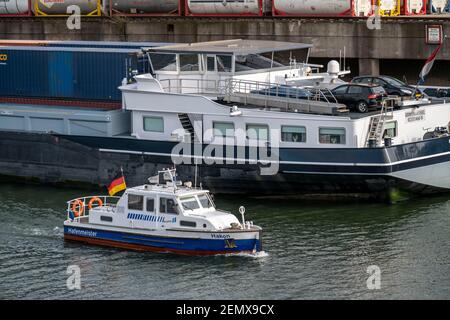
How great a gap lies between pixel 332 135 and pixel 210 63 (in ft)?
19.6

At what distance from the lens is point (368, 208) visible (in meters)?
41.7

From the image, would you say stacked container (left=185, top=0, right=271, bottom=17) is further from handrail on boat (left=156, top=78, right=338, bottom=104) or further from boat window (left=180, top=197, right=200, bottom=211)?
boat window (left=180, top=197, right=200, bottom=211)

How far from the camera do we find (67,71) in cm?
4778

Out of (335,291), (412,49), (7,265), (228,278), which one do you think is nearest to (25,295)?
(7,265)

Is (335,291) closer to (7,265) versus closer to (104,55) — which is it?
(7,265)

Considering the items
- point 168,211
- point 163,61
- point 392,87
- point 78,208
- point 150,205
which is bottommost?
point 78,208

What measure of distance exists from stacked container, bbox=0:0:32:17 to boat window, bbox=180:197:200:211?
3465 cm

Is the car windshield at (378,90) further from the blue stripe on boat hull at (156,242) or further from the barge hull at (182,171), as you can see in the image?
the blue stripe on boat hull at (156,242)

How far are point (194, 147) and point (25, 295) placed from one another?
13030 mm

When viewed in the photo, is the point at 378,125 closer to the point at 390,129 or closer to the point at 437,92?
the point at 390,129

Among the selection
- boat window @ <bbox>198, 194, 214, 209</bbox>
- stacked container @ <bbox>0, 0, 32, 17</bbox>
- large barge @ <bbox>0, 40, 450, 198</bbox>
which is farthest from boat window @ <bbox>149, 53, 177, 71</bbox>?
stacked container @ <bbox>0, 0, 32, 17</bbox>

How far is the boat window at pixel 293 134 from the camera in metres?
42.7

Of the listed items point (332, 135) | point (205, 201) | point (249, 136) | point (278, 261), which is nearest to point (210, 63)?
point (249, 136)

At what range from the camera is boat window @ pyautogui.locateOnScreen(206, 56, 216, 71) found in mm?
45094
